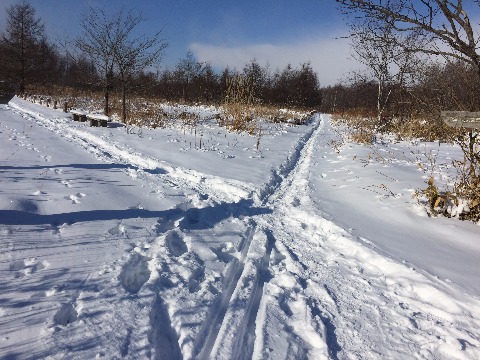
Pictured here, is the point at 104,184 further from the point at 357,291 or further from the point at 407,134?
the point at 407,134

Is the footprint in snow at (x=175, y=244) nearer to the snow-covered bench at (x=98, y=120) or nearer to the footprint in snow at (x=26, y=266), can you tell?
the footprint in snow at (x=26, y=266)

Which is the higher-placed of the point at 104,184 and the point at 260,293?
the point at 104,184

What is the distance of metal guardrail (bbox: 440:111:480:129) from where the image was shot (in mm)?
2695

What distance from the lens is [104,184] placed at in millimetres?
4168

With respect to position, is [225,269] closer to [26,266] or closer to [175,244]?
[175,244]

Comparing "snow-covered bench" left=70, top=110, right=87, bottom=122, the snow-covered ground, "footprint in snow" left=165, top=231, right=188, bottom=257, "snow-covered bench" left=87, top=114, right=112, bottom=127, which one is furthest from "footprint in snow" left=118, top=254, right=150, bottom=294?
"snow-covered bench" left=70, top=110, right=87, bottom=122

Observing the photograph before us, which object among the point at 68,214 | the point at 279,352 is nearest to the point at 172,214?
the point at 68,214

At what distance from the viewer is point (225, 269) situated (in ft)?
8.24

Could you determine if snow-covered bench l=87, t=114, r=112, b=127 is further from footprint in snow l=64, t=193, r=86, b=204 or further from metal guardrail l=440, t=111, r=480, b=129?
metal guardrail l=440, t=111, r=480, b=129

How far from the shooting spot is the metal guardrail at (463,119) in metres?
2.70

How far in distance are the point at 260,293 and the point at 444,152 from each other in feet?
28.7

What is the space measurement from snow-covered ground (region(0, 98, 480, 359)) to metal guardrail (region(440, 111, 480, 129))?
124 cm

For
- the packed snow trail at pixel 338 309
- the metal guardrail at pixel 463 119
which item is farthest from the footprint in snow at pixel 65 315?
the metal guardrail at pixel 463 119

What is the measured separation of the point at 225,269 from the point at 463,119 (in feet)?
8.95
